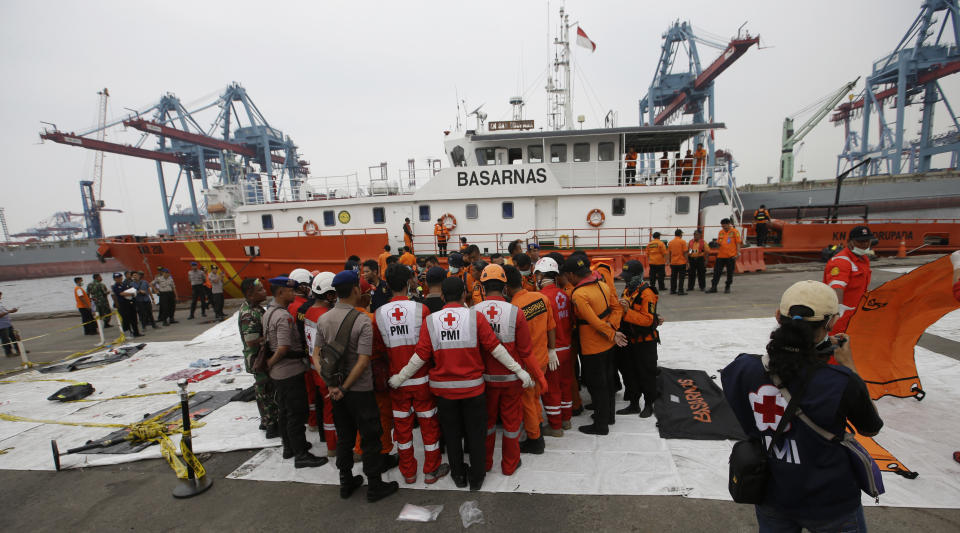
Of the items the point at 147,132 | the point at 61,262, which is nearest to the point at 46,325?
the point at 147,132

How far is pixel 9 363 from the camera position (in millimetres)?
7340

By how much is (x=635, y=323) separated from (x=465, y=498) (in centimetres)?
229

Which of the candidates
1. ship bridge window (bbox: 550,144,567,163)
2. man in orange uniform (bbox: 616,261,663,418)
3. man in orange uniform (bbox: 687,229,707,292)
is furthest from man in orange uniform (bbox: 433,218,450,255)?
man in orange uniform (bbox: 616,261,663,418)

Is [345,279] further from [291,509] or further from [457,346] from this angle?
[291,509]

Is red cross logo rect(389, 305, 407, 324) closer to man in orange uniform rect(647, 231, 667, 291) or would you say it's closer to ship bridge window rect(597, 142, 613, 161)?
man in orange uniform rect(647, 231, 667, 291)

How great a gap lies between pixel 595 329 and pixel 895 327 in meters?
3.24

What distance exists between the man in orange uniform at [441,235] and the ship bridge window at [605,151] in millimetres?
5682

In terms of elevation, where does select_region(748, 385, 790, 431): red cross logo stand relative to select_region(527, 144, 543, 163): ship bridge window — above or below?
below

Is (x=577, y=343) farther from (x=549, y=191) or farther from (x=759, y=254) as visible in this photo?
(x=759, y=254)

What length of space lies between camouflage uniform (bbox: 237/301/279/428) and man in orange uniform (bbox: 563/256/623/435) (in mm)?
3045

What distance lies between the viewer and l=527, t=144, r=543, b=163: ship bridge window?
12250 millimetres

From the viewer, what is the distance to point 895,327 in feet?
12.4

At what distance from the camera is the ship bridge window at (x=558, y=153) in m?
12.1

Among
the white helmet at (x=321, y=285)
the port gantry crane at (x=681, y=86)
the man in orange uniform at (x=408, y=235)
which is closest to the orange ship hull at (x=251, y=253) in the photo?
the man in orange uniform at (x=408, y=235)
